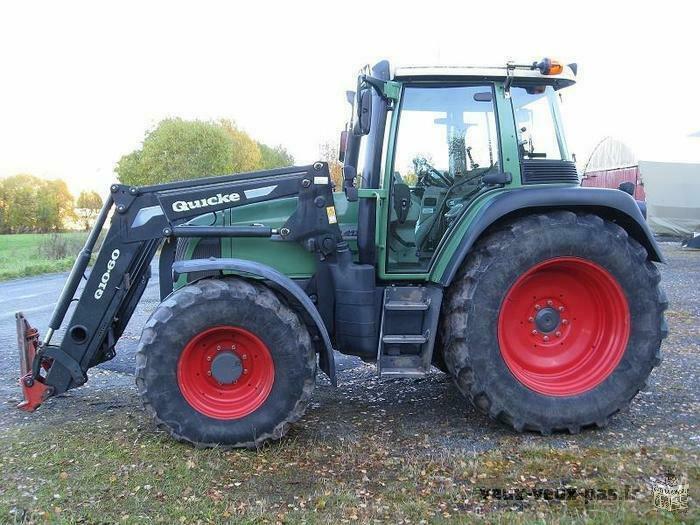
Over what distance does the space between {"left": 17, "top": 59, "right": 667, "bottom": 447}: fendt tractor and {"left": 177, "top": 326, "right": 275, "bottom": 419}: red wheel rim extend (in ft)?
0.04

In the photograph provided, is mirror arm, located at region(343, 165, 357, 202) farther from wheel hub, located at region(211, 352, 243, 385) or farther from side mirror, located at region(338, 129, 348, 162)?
wheel hub, located at region(211, 352, 243, 385)

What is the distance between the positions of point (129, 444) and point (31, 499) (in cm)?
78

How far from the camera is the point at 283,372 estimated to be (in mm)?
3932

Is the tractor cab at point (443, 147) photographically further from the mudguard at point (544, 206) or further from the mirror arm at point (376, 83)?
the mudguard at point (544, 206)

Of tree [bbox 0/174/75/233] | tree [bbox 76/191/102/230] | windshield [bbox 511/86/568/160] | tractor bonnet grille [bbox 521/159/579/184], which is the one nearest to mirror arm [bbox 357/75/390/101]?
windshield [bbox 511/86/568/160]

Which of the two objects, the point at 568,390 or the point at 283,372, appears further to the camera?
the point at 568,390

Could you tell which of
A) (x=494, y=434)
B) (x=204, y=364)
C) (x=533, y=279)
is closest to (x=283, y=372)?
(x=204, y=364)

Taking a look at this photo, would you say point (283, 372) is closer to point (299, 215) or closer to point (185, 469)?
point (185, 469)

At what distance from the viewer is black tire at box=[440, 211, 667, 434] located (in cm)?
407

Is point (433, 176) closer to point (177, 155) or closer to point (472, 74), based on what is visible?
point (472, 74)

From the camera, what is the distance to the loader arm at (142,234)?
419 centimetres

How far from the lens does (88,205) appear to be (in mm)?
37219

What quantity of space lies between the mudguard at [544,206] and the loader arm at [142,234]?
924 millimetres

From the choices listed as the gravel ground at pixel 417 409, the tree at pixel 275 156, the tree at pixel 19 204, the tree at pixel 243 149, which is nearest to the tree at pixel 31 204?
the tree at pixel 19 204
